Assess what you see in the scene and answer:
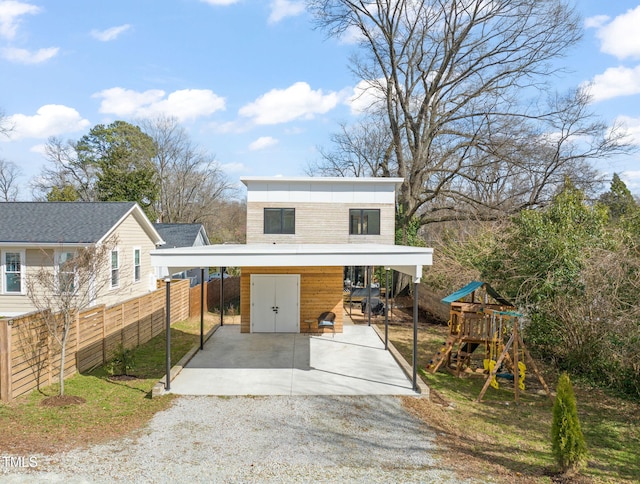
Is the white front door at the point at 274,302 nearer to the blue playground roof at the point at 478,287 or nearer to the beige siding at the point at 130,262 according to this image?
the beige siding at the point at 130,262

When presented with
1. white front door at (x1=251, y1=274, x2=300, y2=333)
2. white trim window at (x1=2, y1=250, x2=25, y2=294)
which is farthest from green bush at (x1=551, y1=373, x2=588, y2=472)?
white trim window at (x1=2, y1=250, x2=25, y2=294)

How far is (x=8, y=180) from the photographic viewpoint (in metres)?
48.7

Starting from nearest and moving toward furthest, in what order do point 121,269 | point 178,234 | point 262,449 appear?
point 262,449 → point 121,269 → point 178,234

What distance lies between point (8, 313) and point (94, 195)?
1089 inches

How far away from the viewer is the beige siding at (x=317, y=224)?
Answer: 50.7ft

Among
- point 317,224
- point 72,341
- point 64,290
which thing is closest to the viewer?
point 64,290

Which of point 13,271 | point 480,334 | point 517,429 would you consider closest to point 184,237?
point 13,271

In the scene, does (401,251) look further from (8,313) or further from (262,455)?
(8,313)

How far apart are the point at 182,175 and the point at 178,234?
58.2 feet

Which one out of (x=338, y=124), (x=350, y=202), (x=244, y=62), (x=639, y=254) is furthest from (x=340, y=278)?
(x=338, y=124)

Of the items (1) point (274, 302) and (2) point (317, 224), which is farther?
(2) point (317, 224)

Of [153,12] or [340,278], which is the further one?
[340,278]

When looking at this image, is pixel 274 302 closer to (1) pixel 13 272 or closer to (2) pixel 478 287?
(2) pixel 478 287

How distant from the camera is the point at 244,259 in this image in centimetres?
888
